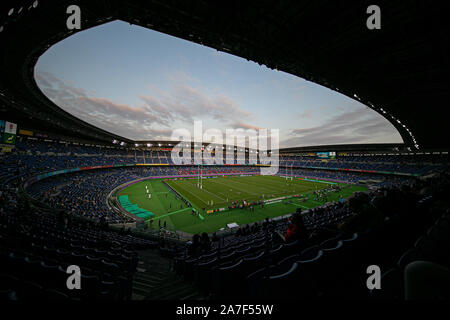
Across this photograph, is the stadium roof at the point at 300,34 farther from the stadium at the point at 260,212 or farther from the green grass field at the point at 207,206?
the green grass field at the point at 207,206

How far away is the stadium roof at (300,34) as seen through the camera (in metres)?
7.60

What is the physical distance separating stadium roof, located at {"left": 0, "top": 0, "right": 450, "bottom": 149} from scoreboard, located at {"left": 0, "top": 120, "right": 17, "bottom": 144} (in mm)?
14530

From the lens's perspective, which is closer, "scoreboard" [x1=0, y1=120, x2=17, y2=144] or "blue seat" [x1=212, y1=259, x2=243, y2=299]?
"blue seat" [x1=212, y1=259, x2=243, y2=299]

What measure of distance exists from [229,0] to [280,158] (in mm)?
96506

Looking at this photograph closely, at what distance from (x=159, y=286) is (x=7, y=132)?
34.1 meters

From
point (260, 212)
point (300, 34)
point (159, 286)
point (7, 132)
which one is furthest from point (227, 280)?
point (7, 132)

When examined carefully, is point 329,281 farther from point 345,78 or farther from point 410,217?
point 345,78

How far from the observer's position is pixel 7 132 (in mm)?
24219

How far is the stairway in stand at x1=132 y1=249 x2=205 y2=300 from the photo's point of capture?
5.22m

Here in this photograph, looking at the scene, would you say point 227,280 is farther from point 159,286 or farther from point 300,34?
point 300,34

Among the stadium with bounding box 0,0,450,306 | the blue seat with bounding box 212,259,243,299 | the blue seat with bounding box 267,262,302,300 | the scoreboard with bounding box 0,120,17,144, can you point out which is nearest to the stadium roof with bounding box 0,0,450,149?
the stadium with bounding box 0,0,450,306

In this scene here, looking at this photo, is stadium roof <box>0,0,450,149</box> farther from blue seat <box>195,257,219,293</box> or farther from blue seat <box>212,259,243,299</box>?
blue seat <box>195,257,219,293</box>
